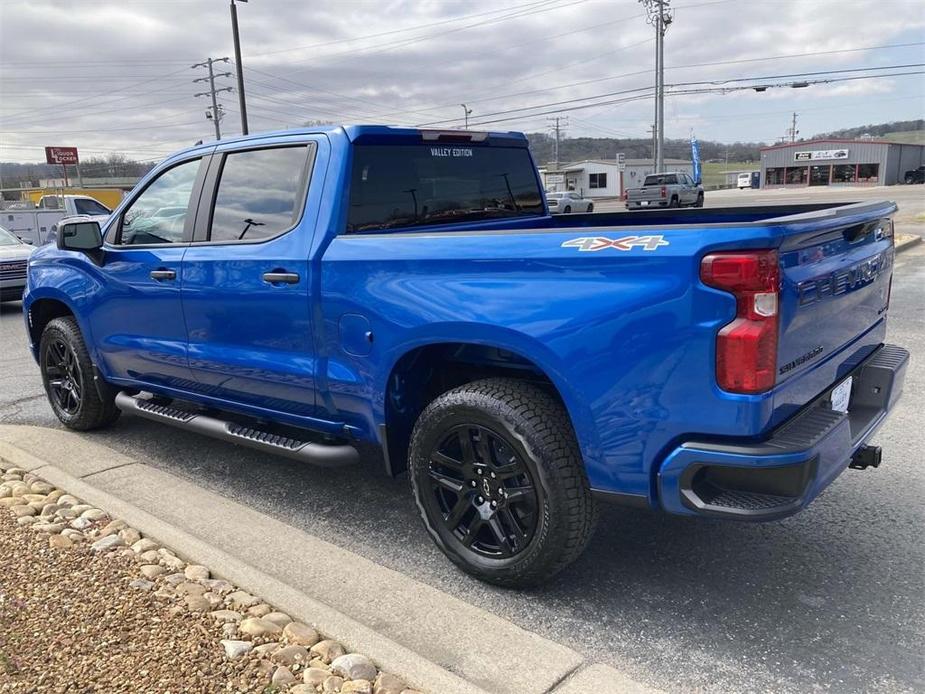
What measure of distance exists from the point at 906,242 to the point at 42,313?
15011 mm

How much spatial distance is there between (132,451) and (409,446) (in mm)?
2610

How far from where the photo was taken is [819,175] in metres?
68.9

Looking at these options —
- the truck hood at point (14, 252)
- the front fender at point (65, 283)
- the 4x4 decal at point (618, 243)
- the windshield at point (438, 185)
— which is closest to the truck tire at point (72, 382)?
the front fender at point (65, 283)

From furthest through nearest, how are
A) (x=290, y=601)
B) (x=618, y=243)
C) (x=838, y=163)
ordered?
(x=838, y=163) → (x=290, y=601) → (x=618, y=243)

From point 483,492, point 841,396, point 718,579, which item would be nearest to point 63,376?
point 483,492

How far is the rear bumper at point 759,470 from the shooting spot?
8.11ft

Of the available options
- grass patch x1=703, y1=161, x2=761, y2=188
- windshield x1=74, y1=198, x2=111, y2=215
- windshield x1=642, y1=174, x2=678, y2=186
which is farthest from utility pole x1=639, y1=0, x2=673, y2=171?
grass patch x1=703, y1=161, x2=761, y2=188

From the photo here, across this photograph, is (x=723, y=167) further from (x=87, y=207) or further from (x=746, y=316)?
(x=746, y=316)

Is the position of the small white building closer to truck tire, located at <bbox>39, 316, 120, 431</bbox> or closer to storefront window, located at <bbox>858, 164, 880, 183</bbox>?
storefront window, located at <bbox>858, 164, 880, 183</bbox>

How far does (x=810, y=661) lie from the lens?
2662 millimetres

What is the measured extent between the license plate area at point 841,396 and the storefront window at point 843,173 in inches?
2888

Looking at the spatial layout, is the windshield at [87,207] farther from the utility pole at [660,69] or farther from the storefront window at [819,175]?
the storefront window at [819,175]

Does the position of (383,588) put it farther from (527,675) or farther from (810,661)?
(810,661)

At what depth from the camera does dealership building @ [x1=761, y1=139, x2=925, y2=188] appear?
2594 inches
